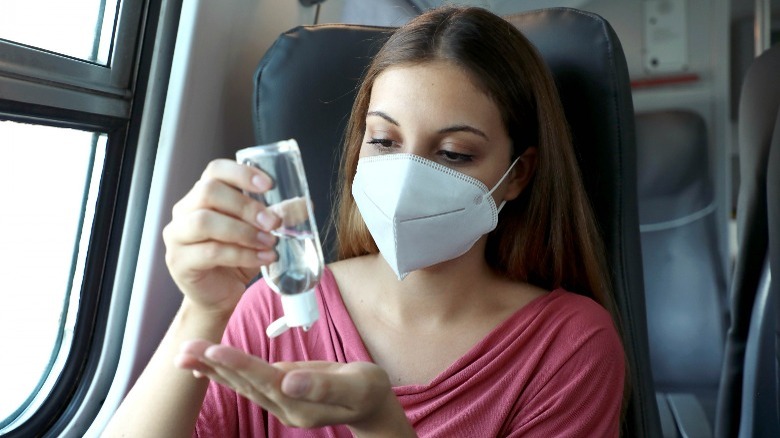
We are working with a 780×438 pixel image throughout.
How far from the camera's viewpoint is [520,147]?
5.37 feet

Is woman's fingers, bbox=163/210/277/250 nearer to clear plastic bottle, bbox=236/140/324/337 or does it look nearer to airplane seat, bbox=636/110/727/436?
clear plastic bottle, bbox=236/140/324/337

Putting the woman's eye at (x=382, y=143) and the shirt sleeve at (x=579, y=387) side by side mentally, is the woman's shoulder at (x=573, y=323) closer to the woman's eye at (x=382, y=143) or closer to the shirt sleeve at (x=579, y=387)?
the shirt sleeve at (x=579, y=387)

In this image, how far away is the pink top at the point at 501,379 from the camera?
147 cm

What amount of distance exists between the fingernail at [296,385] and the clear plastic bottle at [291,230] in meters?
0.09

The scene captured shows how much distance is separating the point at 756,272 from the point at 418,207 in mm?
1332

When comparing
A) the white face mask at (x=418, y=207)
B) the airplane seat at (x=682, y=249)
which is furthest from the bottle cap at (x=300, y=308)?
the airplane seat at (x=682, y=249)

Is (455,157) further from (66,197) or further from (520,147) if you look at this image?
(66,197)

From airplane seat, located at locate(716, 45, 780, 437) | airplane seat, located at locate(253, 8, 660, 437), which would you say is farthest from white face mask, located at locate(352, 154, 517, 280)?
airplane seat, located at locate(716, 45, 780, 437)

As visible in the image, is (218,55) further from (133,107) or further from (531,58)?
(531,58)

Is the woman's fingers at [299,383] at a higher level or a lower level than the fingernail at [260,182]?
lower

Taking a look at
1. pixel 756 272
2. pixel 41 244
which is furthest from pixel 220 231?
pixel 756 272

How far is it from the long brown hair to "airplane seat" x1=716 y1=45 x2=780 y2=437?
844mm

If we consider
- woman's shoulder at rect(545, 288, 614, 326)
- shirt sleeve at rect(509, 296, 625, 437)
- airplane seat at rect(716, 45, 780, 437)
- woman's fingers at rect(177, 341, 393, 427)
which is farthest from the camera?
airplane seat at rect(716, 45, 780, 437)

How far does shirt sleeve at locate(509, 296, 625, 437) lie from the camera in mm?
1439
